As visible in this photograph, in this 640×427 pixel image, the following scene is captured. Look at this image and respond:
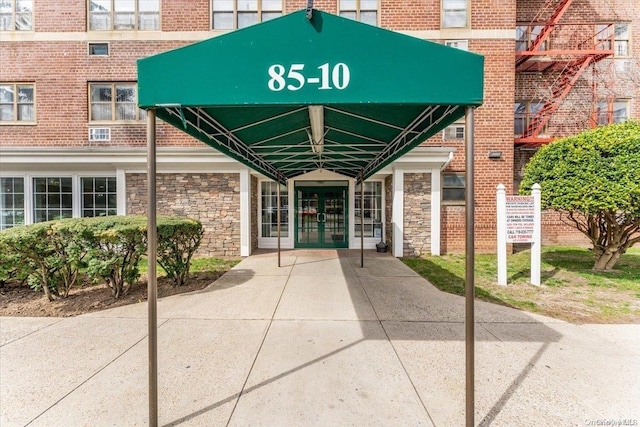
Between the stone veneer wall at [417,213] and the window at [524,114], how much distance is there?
531 centimetres

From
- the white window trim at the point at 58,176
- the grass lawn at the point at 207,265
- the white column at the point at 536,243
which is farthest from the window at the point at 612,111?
the white window trim at the point at 58,176

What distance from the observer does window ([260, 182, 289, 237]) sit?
10820 mm

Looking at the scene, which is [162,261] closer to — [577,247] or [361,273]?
[361,273]

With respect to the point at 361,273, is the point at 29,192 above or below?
above

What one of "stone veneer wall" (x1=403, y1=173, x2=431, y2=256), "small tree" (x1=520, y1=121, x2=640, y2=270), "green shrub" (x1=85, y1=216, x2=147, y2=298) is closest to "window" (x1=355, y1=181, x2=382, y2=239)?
"stone veneer wall" (x1=403, y1=173, x2=431, y2=256)

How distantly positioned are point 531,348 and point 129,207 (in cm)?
1073

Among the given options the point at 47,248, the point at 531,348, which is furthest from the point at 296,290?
the point at 47,248

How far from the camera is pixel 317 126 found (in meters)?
4.05

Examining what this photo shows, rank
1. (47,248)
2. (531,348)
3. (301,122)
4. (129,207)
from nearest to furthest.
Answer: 1. (531,348)
2. (301,122)
3. (47,248)
4. (129,207)

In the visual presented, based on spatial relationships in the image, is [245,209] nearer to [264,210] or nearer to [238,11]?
[264,210]

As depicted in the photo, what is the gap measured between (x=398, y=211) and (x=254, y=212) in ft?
16.7

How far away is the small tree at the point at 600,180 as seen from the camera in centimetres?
585

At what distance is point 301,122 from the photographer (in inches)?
158

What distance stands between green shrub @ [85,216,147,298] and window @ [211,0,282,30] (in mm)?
8260
